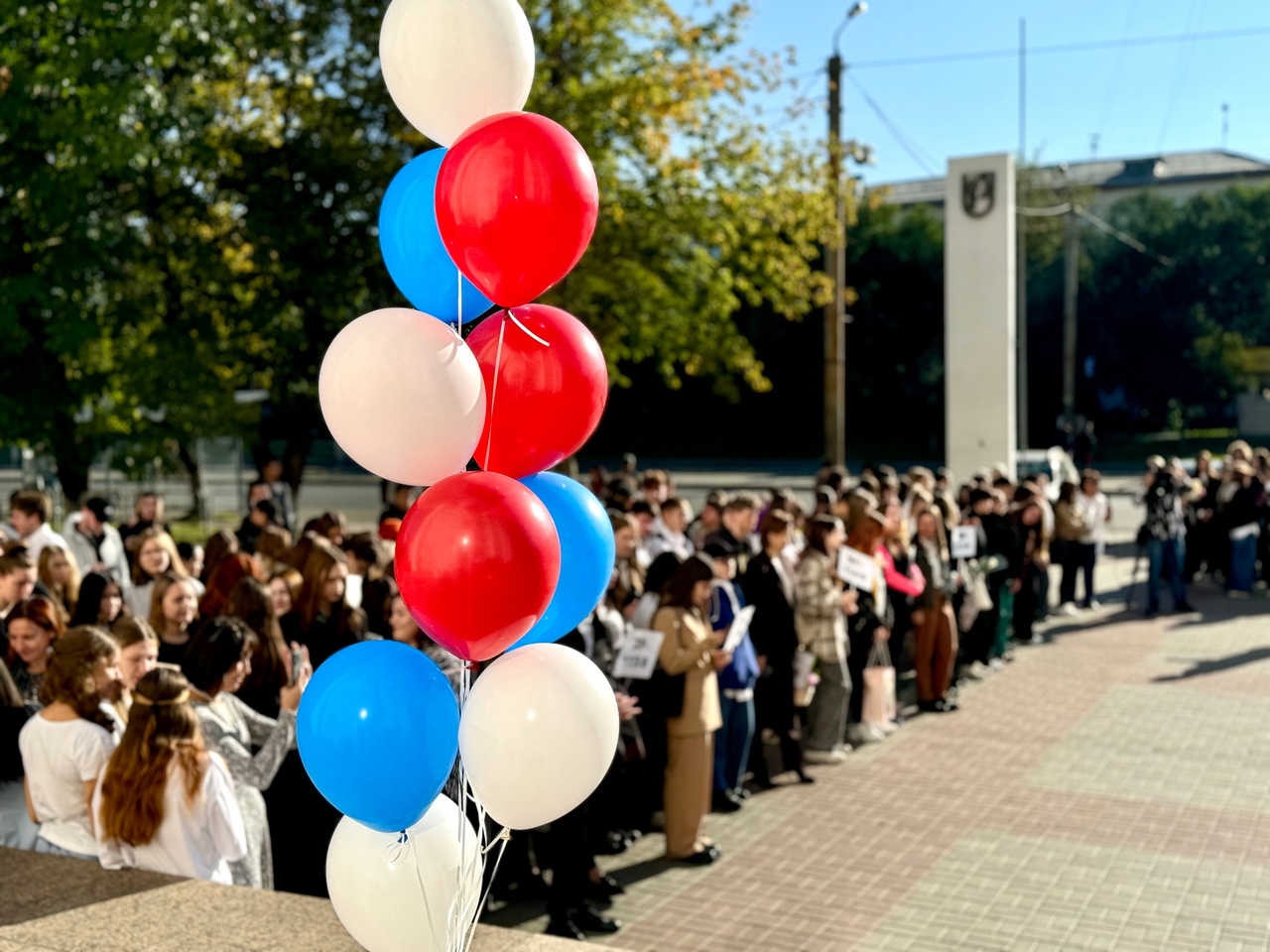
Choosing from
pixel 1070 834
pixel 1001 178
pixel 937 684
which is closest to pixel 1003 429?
pixel 1001 178

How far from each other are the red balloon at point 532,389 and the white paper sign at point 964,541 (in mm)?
8389

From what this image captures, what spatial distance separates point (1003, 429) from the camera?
19922 mm

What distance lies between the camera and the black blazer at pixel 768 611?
876cm

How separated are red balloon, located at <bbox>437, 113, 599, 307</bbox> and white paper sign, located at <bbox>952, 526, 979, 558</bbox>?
28.2ft

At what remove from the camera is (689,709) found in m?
7.48

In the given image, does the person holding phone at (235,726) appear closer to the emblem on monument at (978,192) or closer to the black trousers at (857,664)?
the black trousers at (857,664)

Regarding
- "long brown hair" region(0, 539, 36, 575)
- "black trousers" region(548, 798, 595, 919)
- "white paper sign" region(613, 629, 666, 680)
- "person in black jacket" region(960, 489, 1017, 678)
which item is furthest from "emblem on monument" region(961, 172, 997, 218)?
"long brown hair" region(0, 539, 36, 575)

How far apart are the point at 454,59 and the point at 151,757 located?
8.65 ft

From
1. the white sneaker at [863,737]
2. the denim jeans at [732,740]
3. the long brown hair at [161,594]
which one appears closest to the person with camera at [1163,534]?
the white sneaker at [863,737]

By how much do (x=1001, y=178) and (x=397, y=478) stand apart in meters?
18.0

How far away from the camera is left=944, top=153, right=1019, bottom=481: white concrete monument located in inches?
784

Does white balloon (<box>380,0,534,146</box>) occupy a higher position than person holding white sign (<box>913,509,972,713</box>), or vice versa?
white balloon (<box>380,0,534,146</box>)

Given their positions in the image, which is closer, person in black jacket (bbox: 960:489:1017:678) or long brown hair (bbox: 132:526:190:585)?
long brown hair (bbox: 132:526:190:585)

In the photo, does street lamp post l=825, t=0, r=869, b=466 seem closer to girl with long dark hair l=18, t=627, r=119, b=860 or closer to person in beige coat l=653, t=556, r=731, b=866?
person in beige coat l=653, t=556, r=731, b=866
